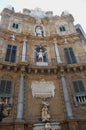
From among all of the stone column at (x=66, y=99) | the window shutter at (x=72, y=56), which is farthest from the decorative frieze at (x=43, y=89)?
the window shutter at (x=72, y=56)

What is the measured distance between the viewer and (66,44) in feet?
60.5

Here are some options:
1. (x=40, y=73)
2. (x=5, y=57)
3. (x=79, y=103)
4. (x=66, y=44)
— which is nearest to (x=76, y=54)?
(x=66, y=44)

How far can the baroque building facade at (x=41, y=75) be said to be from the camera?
1169 centimetres

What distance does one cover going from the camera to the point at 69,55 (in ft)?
56.2

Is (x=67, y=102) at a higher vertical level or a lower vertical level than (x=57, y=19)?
lower

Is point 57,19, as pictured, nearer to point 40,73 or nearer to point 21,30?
point 21,30

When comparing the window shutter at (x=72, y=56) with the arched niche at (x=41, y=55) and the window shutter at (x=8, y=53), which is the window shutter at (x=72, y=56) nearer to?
the arched niche at (x=41, y=55)

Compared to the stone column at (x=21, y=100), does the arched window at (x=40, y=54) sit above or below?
above

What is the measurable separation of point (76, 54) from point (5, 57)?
7.47 meters

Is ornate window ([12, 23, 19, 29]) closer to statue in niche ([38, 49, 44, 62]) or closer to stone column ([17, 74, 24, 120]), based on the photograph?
statue in niche ([38, 49, 44, 62])

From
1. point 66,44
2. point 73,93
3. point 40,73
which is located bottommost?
point 73,93

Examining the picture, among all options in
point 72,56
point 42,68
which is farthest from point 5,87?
point 72,56

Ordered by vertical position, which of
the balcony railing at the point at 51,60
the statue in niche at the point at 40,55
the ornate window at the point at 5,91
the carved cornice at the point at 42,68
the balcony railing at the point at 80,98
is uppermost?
the statue in niche at the point at 40,55

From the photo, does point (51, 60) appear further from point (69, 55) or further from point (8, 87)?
point (8, 87)
